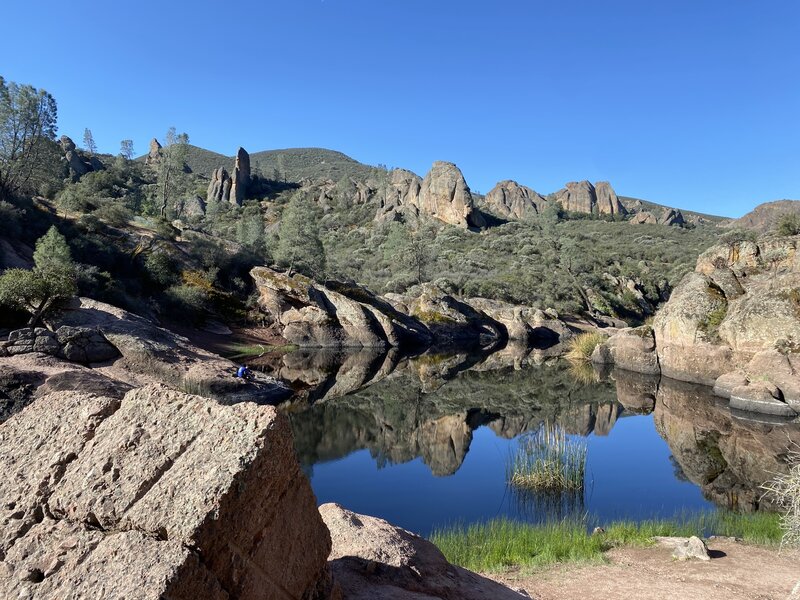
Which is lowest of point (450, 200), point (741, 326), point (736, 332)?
point (736, 332)

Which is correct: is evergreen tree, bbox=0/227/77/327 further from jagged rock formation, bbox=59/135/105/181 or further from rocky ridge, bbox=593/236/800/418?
jagged rock formation, bbox=59/135/105/181

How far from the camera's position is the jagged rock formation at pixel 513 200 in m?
133

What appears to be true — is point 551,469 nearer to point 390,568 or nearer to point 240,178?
point 390,568

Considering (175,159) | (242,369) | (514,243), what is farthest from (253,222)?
(242,369)

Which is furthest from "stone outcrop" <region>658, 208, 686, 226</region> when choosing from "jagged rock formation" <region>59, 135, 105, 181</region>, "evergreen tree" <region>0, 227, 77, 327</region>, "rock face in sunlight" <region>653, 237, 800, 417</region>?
"evergreen tree" <region>0, 227, 77, 327</region>

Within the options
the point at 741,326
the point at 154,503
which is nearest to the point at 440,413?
the point at 741,326

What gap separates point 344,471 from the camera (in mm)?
12977

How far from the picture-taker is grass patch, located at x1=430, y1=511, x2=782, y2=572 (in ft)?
25.3

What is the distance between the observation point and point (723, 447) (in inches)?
579

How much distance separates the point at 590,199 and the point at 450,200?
6203 centimetres

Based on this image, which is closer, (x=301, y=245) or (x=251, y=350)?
(x=251, y=350)

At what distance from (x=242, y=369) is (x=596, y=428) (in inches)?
482

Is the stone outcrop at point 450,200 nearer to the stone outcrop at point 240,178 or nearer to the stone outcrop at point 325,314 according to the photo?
the stone outcrop at point 240,178

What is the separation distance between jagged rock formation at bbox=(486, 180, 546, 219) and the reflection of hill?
10765 centimetres
